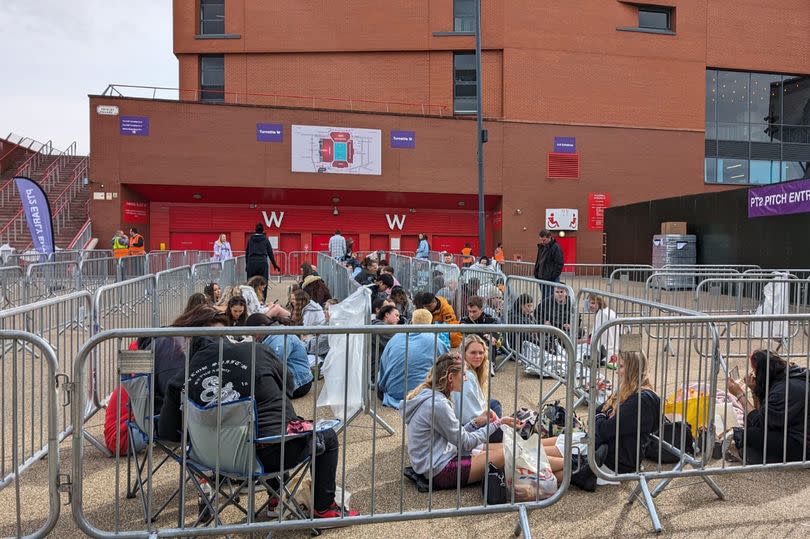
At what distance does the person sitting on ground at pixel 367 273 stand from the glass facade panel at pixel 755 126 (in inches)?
1053

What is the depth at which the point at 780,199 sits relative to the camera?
16500mm

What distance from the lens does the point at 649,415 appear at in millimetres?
A: 4066

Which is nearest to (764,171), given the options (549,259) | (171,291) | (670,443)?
(549,259)

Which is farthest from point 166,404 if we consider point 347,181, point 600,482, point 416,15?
point 416,15

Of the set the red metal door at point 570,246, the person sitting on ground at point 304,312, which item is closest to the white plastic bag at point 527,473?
the person sitting on ground at point 304,312

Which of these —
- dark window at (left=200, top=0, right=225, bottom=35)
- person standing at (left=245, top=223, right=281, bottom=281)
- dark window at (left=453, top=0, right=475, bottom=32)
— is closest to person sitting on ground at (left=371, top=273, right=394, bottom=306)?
person standing at (left=245, top=223, right=281, bottom=281)

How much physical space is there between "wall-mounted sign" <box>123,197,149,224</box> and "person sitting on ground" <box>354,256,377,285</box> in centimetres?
1800

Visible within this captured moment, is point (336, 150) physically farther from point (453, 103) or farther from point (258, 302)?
point (258, 302)

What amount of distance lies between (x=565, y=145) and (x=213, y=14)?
19.9 meters

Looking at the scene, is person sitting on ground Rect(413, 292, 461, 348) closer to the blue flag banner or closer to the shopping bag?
the shopping bag

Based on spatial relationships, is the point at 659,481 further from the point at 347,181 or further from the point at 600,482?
the point at 347,181

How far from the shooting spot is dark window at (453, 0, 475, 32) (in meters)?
30.5

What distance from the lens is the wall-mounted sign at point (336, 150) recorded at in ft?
91.1

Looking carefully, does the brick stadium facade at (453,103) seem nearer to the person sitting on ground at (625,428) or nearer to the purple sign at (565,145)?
the purple sign at (565,145)
